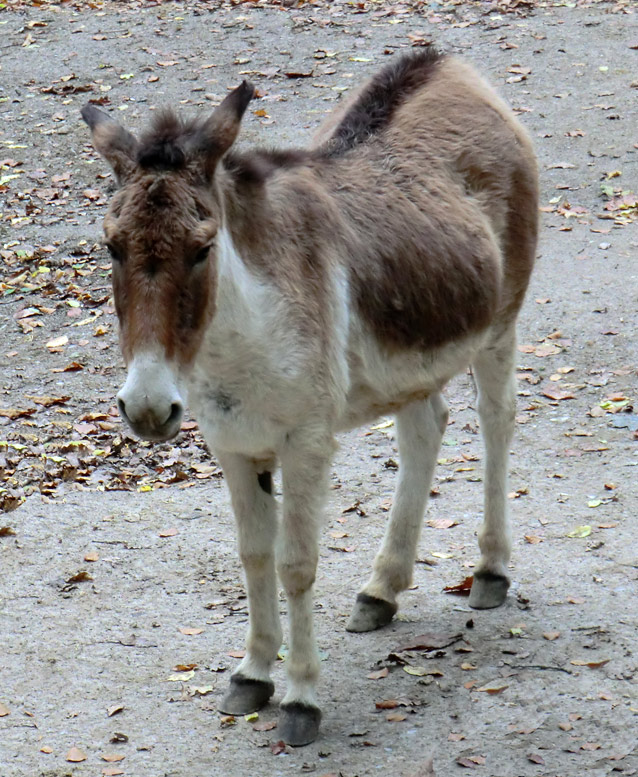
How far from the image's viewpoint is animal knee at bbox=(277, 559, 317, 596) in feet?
13.2

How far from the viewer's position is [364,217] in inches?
170

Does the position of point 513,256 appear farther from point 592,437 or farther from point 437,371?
point 592,437

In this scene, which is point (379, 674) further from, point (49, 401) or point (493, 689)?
point (49, 401)

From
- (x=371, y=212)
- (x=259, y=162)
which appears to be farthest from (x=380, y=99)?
(x=259, y=162)

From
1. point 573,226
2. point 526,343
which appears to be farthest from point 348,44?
point 526,343

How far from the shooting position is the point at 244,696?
4363 millimetres

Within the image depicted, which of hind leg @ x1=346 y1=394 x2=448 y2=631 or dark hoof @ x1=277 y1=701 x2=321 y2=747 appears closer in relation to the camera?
dark hoof @ x1=277 y1=701 x2=321 y2=747

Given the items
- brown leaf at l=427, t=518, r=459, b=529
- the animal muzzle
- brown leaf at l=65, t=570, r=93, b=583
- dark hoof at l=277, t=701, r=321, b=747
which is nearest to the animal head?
the animal muzzle

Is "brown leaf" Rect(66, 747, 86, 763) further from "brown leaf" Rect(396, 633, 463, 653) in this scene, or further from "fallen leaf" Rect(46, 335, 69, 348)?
"fallen leaf" Rect(46, 335, 69, 348)

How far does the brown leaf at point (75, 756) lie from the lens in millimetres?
4059

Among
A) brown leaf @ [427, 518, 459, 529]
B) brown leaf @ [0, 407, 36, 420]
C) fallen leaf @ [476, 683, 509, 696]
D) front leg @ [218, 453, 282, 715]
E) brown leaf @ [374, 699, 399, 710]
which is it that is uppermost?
front leg @ [218, 453, 282, 715]

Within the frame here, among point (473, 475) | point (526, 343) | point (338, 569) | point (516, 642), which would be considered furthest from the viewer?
point (526, 343)

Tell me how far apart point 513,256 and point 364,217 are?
103 centimetres

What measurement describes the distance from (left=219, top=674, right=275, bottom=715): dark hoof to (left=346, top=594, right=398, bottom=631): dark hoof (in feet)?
2.26
